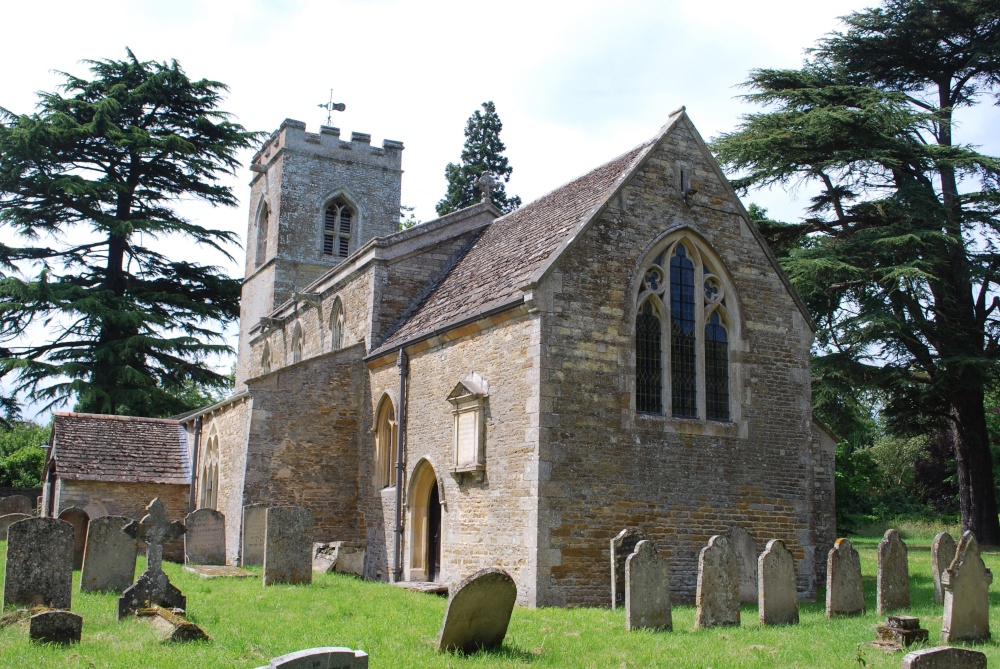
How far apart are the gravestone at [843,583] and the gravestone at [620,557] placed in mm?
2629

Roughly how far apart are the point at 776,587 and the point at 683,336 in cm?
564

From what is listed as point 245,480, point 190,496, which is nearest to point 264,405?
point 245,480

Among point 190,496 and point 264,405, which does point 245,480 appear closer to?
point 264,405

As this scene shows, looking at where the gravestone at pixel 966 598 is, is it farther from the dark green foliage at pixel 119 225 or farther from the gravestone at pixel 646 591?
the dark green foliage at pixel 119 225

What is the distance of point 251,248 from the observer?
3519cm

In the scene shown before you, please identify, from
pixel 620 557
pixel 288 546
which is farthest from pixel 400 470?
pixel 620 557

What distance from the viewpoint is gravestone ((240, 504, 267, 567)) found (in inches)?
719

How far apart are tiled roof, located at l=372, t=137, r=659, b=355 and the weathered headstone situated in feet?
28.0

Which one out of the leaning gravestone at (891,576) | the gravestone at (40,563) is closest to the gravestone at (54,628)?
the gravestone at (40,563)

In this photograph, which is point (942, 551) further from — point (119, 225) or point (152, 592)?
point (119, 225)


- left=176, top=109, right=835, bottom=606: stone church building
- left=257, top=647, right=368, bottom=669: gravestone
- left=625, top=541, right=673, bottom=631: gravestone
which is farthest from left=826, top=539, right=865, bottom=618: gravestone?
left=257, top=647, right=368, bottom=669: gravestone

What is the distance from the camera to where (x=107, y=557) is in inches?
520

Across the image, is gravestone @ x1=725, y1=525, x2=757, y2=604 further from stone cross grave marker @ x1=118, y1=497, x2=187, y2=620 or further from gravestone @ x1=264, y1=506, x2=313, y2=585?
stone cross grave marker @ x1=118, y1=497, x2=187, y2=620

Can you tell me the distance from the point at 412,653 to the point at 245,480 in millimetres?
11102
